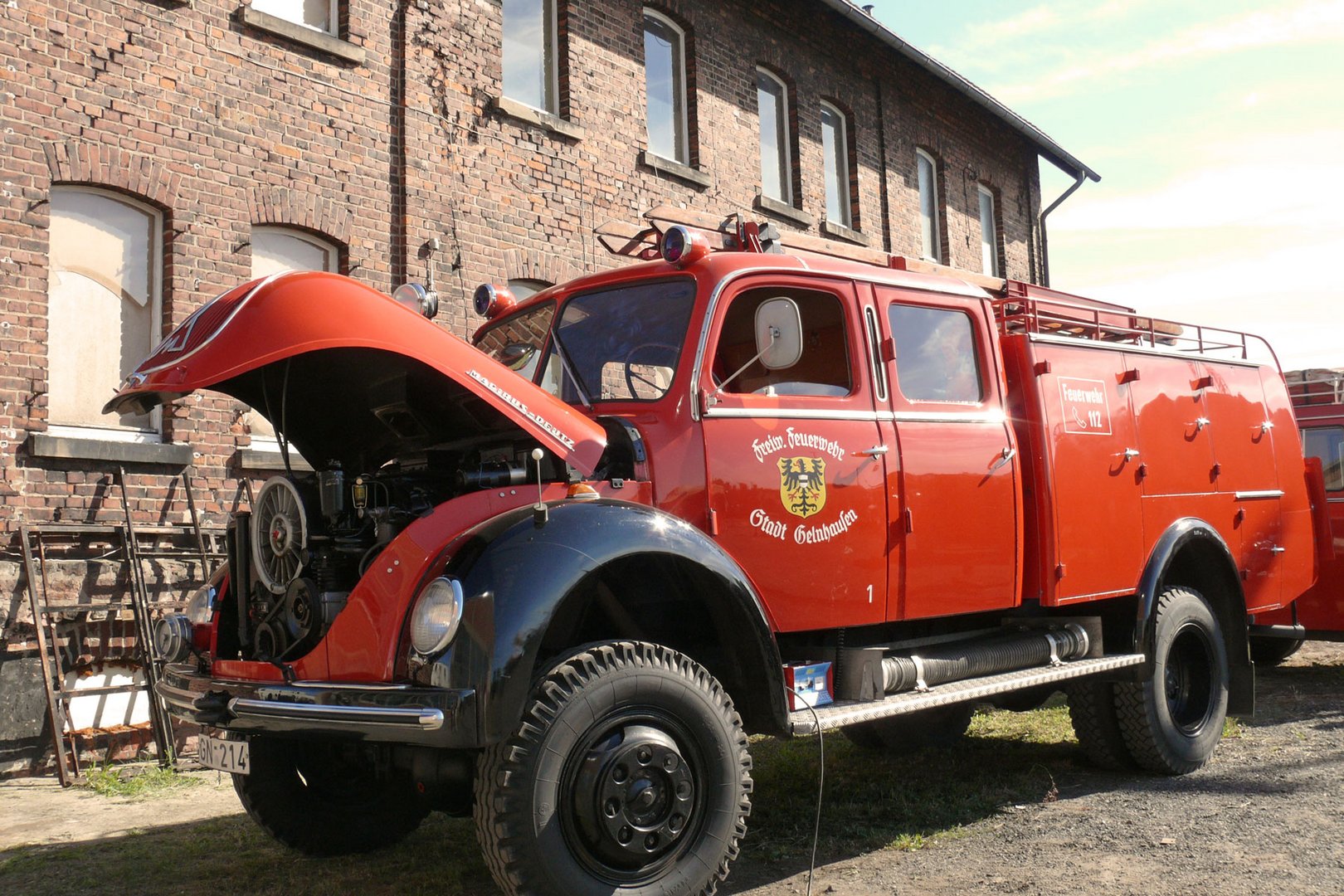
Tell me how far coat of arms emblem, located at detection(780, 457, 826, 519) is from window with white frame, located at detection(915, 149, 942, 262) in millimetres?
13575

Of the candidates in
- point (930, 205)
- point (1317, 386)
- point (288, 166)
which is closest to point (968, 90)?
point (930, 205)

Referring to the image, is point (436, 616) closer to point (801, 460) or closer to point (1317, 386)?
point (801, 460)

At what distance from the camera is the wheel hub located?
12.1ft

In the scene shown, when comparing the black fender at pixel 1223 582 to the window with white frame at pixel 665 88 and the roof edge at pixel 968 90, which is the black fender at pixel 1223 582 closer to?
the window with white frame at pixel 665 88

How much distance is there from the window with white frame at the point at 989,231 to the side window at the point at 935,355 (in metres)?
14.4

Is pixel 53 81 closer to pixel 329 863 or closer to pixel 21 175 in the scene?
pixel 21 175

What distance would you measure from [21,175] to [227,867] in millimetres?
4934

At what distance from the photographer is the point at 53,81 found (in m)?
7.83

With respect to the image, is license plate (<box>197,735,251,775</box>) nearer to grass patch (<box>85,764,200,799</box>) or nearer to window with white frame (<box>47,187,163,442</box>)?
grass patch (<box>85,764,200,799</box>)

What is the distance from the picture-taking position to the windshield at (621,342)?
479cm

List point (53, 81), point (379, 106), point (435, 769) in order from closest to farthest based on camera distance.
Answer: point (435, 769)
point (53, 81)
point (379, 106)

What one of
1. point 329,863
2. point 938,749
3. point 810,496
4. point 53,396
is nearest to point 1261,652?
point 938,749

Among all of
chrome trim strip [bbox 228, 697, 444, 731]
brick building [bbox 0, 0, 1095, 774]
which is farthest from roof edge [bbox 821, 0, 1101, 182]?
chrome trim strip [bbox 228, 697, 444, 731]

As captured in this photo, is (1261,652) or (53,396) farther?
(1261,652)
